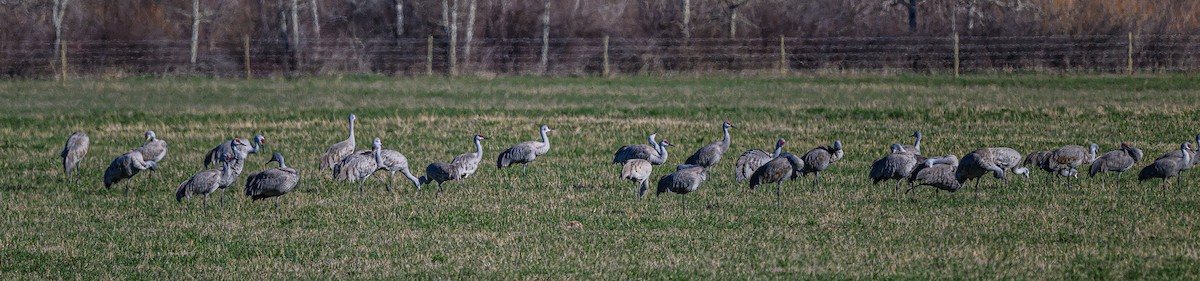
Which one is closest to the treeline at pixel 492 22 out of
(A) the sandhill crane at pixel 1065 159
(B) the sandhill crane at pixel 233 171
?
(B) the sandhill crane at pixel 233 171

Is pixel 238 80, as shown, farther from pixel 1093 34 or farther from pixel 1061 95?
pixel 1093 34

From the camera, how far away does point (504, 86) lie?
31.3 m

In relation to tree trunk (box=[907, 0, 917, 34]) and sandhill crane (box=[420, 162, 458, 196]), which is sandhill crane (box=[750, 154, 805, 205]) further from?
tree trunk (box=[907, 0, 917, 34])

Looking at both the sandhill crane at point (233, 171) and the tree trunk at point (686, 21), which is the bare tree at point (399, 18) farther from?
the sandhill crane at point (233, 171)

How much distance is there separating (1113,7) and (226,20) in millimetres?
24428

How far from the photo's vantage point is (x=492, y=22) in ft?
134

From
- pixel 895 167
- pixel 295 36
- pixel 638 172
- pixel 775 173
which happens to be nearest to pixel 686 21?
pixel 295 36

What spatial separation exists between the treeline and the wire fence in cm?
11

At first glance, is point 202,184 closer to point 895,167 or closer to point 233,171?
point 233,171

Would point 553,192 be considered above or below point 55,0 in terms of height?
below

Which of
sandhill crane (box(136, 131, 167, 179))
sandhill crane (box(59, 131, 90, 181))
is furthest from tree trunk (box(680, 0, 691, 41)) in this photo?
sandhill crane (box(59, 131, 90, 181))

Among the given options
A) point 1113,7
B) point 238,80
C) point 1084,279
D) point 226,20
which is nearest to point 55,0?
point 226,20

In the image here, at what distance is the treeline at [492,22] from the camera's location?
3750 cm

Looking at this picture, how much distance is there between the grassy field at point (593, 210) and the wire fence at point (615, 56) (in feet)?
37.7
